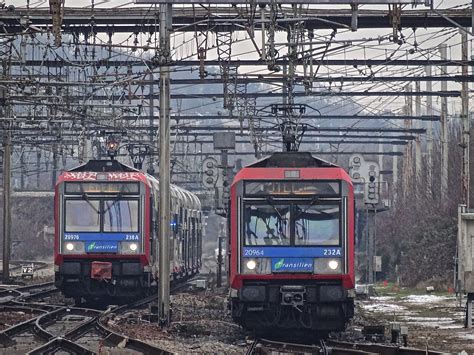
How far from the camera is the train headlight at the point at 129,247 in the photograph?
2848 cm

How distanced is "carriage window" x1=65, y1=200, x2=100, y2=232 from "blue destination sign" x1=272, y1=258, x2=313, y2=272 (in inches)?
324

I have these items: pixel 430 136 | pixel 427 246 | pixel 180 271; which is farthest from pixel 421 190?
pixel 180 271

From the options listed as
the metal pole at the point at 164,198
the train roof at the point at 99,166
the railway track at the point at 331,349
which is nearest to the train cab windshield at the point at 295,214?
the railway track at the point at 331,349

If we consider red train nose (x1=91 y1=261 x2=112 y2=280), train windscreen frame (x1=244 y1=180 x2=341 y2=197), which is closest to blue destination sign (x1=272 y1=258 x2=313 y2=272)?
train windscreen frame (x1=244 y1=180 x2=341 y2=197)

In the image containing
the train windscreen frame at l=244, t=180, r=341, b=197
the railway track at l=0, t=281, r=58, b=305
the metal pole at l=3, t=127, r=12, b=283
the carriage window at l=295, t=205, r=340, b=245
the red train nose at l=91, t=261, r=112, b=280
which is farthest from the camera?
the metal pole at l=3, t=127, r=12, b=283

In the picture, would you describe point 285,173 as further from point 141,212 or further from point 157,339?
point 141,212

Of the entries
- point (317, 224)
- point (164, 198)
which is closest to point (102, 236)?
point (164, 198)

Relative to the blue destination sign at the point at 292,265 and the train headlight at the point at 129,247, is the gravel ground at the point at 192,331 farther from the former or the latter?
the train headlight at the point at 129,247

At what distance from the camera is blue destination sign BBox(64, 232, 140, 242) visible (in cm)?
2817

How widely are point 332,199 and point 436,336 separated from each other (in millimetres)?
3276

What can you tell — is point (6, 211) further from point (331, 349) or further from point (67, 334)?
point (331, 349)

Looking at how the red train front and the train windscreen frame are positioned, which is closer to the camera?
the red train front

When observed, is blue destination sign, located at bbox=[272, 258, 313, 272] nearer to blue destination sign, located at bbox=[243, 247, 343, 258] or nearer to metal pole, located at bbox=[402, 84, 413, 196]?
blue destination sign, located at bbox=[243, 247, 343, 258]

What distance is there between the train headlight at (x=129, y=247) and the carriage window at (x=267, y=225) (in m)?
7.85
